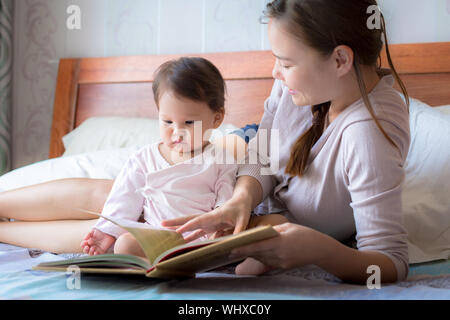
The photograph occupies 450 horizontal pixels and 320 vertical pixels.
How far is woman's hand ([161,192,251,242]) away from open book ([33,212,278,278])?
0.03 m

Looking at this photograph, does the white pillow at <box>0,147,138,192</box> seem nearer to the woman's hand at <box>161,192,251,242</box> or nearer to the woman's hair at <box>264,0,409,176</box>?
the woman's hand at <box>161,192,251,242</box>

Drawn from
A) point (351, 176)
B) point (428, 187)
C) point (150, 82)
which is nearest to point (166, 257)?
point (351, 176)

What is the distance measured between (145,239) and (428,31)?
1539mm

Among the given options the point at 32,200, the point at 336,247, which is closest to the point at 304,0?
the point at 336,247

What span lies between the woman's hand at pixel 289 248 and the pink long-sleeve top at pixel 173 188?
1.16ft

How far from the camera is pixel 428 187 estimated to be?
49.4 inches

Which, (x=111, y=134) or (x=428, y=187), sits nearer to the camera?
(x=428, y=187)

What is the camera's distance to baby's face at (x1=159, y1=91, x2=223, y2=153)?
1.08 metres

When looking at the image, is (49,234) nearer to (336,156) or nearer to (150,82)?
(336,156)

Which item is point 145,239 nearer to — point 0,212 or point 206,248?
point 206,248

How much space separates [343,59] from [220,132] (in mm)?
811

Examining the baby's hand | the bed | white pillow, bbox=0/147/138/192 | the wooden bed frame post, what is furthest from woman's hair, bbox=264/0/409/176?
the wooden bed frame post

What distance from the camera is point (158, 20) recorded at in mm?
2268

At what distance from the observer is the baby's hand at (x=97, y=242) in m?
1.03
